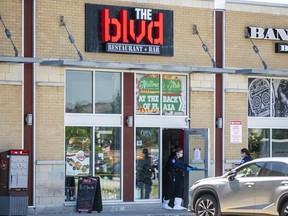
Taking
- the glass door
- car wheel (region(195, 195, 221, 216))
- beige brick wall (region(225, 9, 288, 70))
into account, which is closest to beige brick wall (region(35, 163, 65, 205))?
the glass door

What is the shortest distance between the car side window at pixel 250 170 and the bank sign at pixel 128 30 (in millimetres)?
6205

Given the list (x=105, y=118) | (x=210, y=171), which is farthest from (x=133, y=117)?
(x=210, y=171)

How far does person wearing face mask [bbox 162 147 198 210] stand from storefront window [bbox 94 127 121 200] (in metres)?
1.52

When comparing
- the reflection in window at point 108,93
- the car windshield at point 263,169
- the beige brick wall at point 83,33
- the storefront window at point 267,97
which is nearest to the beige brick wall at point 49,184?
the reflection in window at point 108,93

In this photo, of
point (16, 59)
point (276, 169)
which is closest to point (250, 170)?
point (276, 169)

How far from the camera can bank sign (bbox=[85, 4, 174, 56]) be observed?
24.8m

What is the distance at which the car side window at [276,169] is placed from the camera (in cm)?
1972

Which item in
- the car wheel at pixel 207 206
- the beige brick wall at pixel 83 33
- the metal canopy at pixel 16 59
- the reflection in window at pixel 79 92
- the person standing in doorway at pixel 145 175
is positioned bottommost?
the car wheel at pixel 207 206

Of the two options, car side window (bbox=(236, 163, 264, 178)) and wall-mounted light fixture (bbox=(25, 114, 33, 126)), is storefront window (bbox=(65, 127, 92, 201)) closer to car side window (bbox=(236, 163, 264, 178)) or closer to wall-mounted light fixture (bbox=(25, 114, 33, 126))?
wall-mounted light fixture (bbox=(25, 114, 33, 126))

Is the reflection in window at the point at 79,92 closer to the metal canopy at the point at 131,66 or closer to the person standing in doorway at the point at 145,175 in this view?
the metal canopy at the point at 131,66

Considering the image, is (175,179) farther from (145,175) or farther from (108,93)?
(108,93)

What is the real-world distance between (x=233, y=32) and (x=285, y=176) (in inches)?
351

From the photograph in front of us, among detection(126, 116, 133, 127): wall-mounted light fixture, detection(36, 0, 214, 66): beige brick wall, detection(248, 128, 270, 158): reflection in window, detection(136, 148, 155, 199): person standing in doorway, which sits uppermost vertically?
detection(36, 0, 214, 66): beige brick wall

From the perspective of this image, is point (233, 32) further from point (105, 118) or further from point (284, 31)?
point (105, 118)
